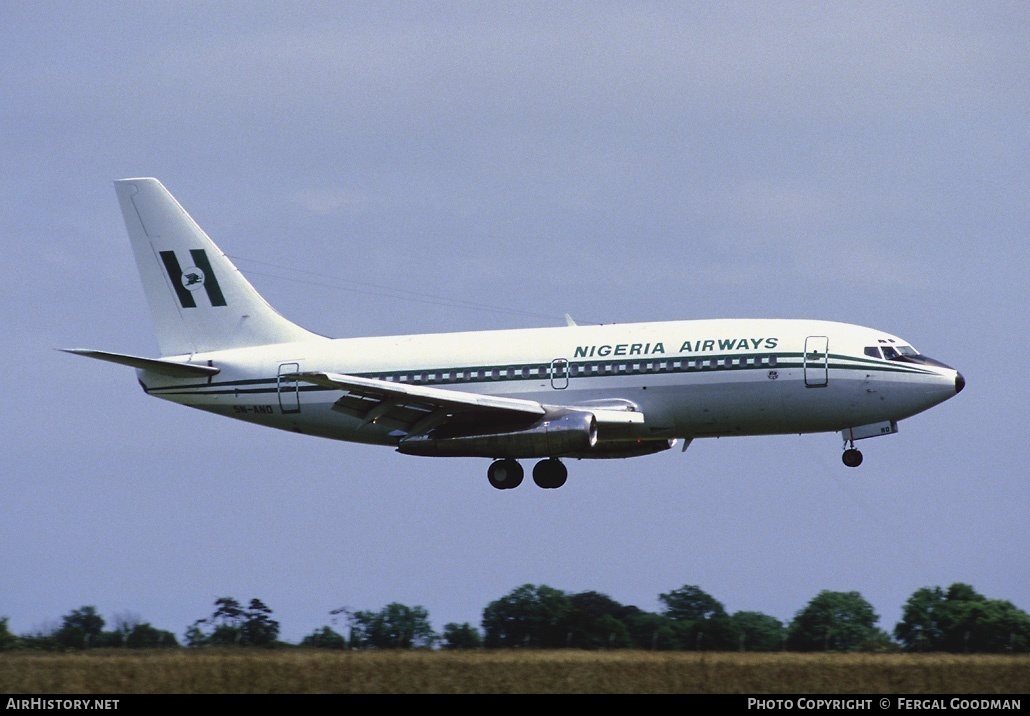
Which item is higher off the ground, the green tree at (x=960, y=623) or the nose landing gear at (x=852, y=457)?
the nose landing gear at (x=852, y=457)

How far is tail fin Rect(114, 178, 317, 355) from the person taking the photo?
52.4 meters

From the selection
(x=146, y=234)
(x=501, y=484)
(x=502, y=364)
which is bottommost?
(x=501, y=484)

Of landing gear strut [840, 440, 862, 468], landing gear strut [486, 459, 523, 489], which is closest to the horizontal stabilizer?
landing gear strut [486, 459, 523, 489]

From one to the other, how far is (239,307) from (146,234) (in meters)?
4.76

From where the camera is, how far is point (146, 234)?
2132 inches

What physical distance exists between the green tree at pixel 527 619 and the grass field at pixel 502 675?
12.2 feet

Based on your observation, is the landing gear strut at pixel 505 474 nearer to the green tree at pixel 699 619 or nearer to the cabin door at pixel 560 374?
the cabin door at pixel 560 374

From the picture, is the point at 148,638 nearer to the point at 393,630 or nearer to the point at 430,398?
the point at 393,630

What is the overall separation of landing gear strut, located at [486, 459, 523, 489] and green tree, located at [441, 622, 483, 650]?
1258cm

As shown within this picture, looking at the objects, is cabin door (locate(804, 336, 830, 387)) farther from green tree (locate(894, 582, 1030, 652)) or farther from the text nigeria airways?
green tree (locate(894, 582, 1030, 652))

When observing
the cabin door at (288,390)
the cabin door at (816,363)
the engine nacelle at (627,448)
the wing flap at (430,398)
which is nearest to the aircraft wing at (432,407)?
the wing flap at (430,398)

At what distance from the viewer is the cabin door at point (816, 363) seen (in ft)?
143
